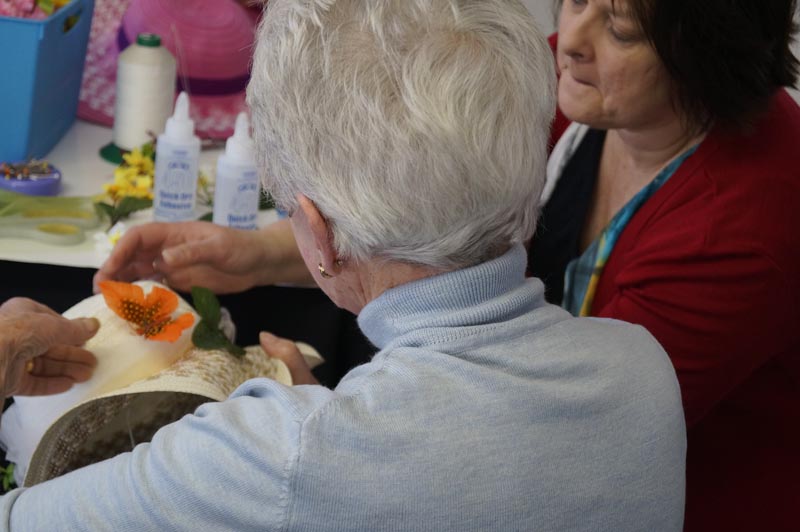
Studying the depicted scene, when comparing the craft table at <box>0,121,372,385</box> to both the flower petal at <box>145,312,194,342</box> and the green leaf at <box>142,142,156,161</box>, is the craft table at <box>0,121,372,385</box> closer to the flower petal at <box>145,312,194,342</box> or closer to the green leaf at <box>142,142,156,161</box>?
the green leaf at <box>142,142,156,161</box>

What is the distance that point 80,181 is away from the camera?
6.67 ft

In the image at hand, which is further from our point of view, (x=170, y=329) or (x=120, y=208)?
(x=120, y=208)

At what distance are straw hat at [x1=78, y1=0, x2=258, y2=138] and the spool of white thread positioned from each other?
0.35ft

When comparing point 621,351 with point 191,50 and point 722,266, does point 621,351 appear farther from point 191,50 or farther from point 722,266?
point 191,50

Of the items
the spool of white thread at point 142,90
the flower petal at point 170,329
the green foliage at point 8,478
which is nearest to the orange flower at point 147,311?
the flower petal at point 170,329

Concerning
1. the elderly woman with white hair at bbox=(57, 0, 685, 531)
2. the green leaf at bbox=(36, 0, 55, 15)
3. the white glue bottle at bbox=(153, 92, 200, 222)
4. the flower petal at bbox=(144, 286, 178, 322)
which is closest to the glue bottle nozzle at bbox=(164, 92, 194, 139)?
the white glue bottle at bbox=(153, 92, 200, 222)

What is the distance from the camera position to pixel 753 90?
1.45 m

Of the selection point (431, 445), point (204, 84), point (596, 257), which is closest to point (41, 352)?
point (431, 445)

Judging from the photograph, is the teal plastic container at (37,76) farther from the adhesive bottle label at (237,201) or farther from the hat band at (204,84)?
the adhesive bottle label at (237,201)

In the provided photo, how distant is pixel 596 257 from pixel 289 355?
1.67ft

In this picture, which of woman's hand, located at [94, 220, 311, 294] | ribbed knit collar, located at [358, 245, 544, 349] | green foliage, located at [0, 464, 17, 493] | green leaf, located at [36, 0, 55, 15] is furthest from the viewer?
green leaf, located at [36, 0, 55, 15]

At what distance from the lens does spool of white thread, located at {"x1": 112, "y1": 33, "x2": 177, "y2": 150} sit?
2143 millimetres

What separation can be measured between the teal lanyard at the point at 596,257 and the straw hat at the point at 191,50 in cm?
97

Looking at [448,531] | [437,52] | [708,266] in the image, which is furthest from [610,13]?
[448,531]
